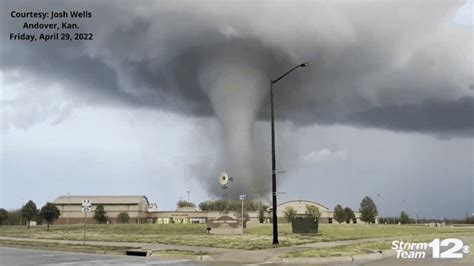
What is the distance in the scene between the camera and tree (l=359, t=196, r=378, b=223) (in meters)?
123

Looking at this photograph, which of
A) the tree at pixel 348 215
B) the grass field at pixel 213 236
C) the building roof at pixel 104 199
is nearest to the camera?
the grass field at pixel 213 236

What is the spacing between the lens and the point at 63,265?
1697cm

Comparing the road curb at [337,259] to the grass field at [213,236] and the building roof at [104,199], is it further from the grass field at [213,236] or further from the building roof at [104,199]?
the building roof at [104,199]

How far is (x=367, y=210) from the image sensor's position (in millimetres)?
122750

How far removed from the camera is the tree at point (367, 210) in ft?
402

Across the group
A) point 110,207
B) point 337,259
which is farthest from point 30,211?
point 110,207

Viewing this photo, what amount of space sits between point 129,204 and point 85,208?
158129mm

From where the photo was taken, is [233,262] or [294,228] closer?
[233,262]

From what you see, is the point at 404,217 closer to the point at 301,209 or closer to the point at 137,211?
the point at 301,209

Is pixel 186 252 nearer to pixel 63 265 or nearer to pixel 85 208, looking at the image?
pixel 63 265

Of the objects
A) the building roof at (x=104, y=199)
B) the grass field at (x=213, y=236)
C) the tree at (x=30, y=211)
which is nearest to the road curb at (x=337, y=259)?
the grass field at (x=213, y=236)

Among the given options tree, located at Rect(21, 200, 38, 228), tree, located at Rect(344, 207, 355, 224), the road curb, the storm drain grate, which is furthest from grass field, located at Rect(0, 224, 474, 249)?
tree, located at Rect(344, 207, 355, 224)

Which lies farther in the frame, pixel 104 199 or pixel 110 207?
pixel 104 199

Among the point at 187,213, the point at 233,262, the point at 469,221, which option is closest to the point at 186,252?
the point at 233,262
